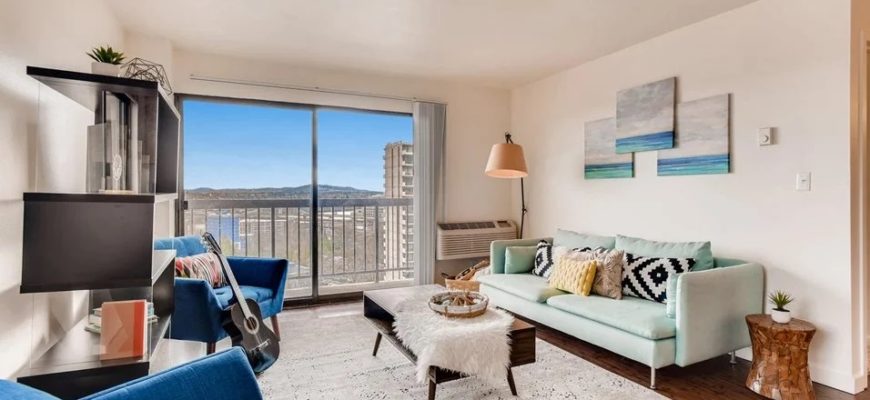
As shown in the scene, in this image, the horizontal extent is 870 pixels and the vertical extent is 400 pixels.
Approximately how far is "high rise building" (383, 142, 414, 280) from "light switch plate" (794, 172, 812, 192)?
311cm

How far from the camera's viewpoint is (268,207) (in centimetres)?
410

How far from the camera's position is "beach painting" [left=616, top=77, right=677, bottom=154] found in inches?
126

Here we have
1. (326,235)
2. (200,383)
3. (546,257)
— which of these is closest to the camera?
(200,383)

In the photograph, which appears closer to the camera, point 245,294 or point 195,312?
point 195,312

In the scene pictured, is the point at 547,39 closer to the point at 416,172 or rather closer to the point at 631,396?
the point at 416,172

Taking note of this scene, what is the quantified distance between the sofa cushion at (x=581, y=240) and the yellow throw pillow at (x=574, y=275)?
1.47ft

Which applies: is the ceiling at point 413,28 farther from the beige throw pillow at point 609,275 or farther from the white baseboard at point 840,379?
the white baseboard at point 840,379

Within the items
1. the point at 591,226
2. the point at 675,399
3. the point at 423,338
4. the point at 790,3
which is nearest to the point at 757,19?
the point at 790,3

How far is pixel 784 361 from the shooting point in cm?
223

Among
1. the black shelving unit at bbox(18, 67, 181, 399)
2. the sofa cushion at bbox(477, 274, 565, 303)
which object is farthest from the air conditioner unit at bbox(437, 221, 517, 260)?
the black shelving unit at bbox(18, 67, 181, 399)

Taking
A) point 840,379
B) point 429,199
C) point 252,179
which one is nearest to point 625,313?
point 840,379

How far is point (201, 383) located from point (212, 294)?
1.55m

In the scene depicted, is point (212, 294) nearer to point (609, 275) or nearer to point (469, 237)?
point (609, 275)

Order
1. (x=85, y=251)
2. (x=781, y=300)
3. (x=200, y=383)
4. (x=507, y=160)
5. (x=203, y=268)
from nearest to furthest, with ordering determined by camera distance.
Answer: (x=200, y=383) → (x=85, y=251) → (x=781, y=300) → (x=203, y=268) → (x=507, y=160)
